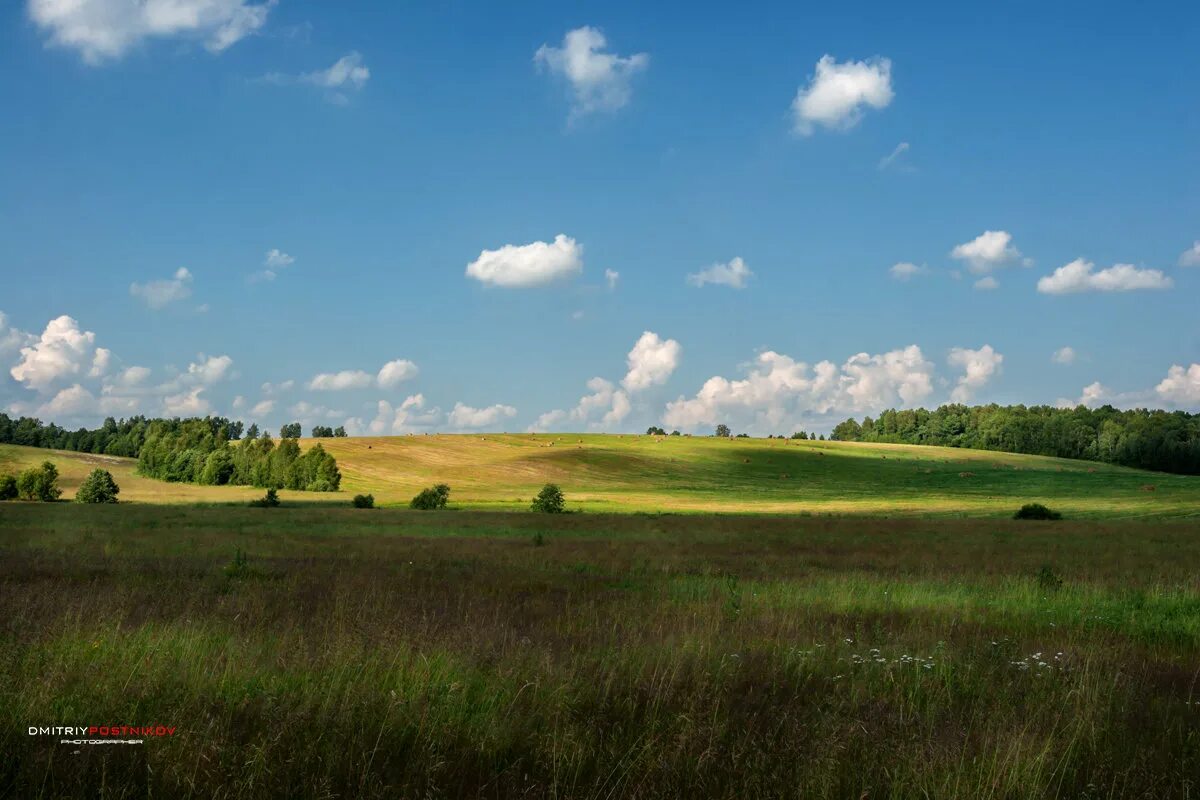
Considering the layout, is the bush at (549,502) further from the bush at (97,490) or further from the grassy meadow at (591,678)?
the bush at (97,490)

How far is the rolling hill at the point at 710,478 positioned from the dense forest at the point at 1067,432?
62.5ft

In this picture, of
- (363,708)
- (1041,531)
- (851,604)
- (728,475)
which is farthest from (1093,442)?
(363,708)

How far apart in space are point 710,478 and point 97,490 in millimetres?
71621

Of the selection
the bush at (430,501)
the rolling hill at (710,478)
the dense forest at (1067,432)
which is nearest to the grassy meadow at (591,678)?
the bush at (430,501)

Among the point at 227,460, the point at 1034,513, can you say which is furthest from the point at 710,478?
the point at 227,460

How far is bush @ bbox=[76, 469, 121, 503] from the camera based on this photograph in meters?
65.7

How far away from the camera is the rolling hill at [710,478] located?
2847 inches

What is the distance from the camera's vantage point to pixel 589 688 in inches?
249

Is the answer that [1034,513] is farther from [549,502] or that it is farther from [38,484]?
[38,484]

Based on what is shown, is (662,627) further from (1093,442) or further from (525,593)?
(1093,442)

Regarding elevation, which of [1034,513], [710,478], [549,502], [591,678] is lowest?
[710,478]

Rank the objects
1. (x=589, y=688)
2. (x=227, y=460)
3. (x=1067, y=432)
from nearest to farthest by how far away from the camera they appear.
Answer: (x=589, y=688) → (x=227, y=460) → (x=1067, y=432)

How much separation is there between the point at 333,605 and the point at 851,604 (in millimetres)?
8010

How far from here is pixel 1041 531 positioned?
3812 centimetres
